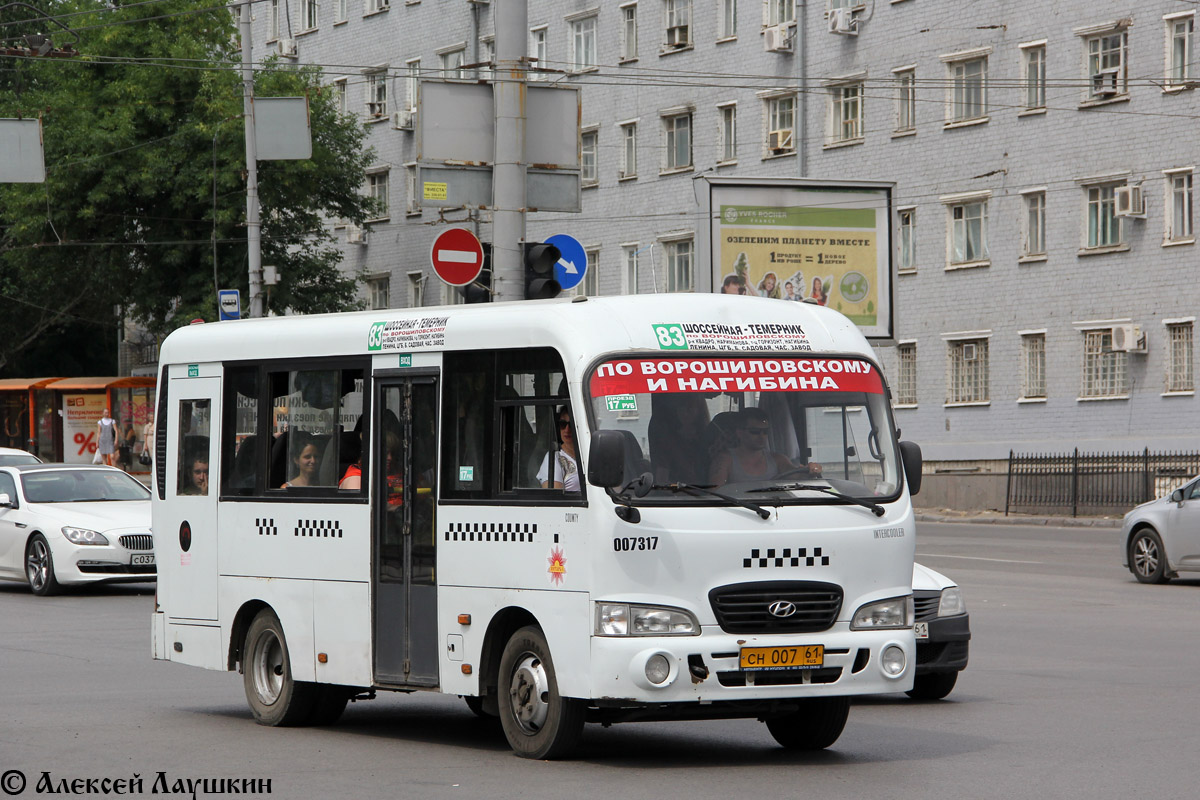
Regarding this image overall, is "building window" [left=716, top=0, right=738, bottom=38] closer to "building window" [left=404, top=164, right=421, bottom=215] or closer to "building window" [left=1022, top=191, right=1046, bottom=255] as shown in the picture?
"building window" [left=1022, top=191, right=1046, bottom=255]

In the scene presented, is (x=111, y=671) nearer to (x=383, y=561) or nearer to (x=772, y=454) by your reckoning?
(x=383, y=561)

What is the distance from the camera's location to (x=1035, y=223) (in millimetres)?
45562

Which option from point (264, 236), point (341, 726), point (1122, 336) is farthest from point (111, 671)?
point (264, 236)

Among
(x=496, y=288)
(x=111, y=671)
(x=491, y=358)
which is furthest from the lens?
(x=496, y=288)

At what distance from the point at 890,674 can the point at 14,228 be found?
47.3m

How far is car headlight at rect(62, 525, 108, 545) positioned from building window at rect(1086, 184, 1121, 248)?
28.2 metres

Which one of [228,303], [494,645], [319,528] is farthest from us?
[228,303]

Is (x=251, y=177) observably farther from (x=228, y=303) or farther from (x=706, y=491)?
(x=706, y=491)

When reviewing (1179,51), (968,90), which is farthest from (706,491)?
(968,90)

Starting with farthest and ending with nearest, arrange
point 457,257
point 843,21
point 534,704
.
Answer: point 843,21
point 457,257
point 534,704

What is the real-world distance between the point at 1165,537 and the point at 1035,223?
943 inches

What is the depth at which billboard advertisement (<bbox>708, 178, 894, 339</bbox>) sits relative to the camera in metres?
25.5

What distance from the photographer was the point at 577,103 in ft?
53.0

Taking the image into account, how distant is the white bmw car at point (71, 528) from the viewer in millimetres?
21391
